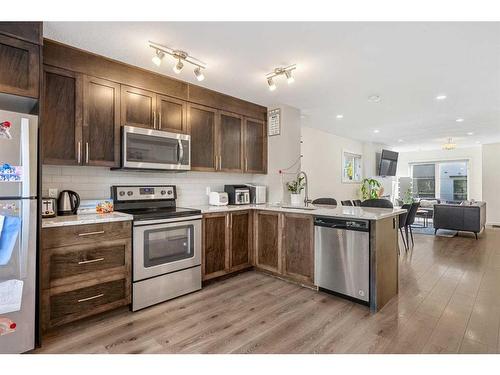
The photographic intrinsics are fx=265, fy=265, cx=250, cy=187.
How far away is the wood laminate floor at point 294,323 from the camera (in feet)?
6.33

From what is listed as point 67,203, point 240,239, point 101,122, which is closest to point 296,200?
point 240,239

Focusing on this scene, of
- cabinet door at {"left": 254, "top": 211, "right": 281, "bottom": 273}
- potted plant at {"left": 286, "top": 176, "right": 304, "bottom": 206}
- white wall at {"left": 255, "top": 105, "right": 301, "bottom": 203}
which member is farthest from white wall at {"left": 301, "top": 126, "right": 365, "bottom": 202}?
cabinet door at {"left": 254, "top": 211, "right": 281, "bottom": 273}

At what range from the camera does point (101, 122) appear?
2.58 m

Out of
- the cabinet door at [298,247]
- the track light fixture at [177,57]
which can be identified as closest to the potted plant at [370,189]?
the cabinet door at [298,247]

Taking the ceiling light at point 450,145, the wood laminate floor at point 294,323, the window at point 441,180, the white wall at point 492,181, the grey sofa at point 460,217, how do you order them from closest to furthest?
the wood laminate floor at point 294,323 < the grey sofa at point 460,217 < the ceiling light at point 450,145 < the white wall at point 492,181 < the window at point 441,180

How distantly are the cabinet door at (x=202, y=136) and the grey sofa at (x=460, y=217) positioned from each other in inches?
215

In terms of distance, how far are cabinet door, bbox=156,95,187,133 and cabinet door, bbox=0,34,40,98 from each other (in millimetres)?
1183

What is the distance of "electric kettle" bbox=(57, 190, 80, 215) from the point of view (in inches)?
Answer: 97.3

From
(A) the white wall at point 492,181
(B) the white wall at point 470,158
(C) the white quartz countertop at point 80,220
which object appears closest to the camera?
(C) the white quartz countertop at point 80,220

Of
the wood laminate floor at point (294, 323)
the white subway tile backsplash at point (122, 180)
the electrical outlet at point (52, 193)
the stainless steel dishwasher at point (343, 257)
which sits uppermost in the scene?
the white subway tile backsplash at point (122, 180)

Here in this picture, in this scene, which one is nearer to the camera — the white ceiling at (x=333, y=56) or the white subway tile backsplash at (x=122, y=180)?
the white ceiling at (x=333, y=56)

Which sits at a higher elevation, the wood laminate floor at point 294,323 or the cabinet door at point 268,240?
the cabinet door at point 268,240

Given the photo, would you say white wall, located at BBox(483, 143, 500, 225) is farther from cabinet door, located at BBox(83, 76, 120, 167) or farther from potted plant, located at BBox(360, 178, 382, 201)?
cabinet door, located at BBox(83, 76, 120, 167)

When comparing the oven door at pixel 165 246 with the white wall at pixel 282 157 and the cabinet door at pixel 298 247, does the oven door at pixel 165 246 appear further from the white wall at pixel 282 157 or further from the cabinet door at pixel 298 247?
the white wall at pixel 282 157
